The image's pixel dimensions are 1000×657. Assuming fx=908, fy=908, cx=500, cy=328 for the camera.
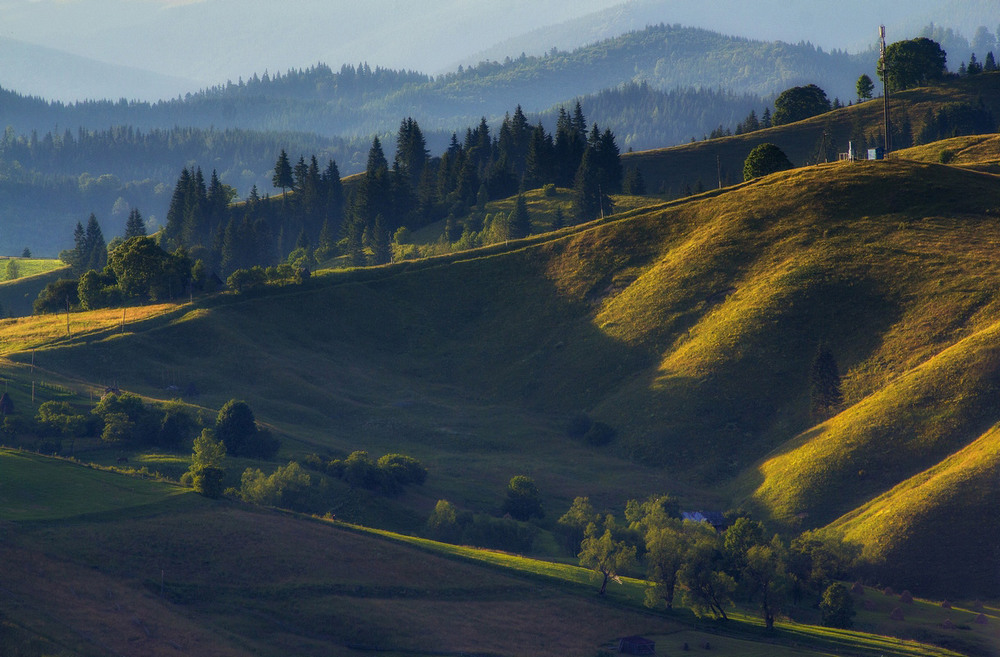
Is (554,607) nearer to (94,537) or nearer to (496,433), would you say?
(94,537)

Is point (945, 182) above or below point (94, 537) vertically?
above

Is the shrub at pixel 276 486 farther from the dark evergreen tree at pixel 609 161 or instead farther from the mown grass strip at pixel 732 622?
the dark evergreen tree at pixel 609 161

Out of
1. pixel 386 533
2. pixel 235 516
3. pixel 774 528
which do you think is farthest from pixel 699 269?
pixel 235 516

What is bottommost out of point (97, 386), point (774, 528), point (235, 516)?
point (774, 528)

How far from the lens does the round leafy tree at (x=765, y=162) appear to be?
154 meters

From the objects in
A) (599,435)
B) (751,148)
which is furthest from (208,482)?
(751,148)

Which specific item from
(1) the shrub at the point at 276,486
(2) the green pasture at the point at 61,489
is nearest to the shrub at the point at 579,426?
(1) the shrub at the point at 276,486

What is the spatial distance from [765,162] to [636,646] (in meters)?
113

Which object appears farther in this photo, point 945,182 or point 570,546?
point 945,182

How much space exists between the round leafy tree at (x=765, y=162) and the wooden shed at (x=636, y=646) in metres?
110

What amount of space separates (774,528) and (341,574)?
40919 millimetres

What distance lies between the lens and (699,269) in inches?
4963

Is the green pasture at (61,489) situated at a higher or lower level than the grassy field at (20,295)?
lower

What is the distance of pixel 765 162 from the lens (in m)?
155
